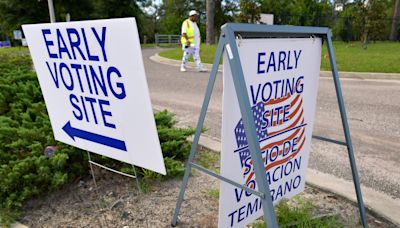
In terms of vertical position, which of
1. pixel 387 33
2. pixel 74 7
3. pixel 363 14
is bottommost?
pixel 387 33

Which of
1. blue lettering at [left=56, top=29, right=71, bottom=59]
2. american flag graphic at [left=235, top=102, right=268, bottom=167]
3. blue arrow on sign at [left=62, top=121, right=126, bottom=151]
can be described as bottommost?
blue arrow on sign at [left=62, top=121, right=126, bottom=151]

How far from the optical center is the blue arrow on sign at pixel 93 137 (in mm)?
1993

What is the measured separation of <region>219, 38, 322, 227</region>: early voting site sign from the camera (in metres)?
1.70

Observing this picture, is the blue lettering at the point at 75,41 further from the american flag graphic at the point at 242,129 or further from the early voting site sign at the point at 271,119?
the american flag graphic at the point at 242,129

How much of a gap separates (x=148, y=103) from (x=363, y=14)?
24.1 meters

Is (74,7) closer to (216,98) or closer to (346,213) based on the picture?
(216,98)

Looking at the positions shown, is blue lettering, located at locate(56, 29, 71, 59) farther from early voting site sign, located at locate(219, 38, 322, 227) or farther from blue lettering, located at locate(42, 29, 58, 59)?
early voting site sign, located at locate(219, 38, 322, 227)

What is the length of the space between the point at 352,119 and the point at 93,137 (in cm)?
421

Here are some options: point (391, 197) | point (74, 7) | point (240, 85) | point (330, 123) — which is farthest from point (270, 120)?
point (74, 7)

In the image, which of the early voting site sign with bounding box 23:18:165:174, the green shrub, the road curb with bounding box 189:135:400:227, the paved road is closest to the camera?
the early voting site sign with bounding box 23:18:165:174

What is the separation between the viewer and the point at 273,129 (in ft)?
6.46

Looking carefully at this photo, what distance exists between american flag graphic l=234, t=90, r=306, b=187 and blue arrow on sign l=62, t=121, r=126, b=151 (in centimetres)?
71

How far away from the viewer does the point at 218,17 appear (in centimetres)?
4606

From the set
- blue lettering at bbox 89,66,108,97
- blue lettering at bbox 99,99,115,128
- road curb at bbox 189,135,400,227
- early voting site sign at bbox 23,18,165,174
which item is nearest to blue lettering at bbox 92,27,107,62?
early voting site sign at bbox 23,18,165,174
